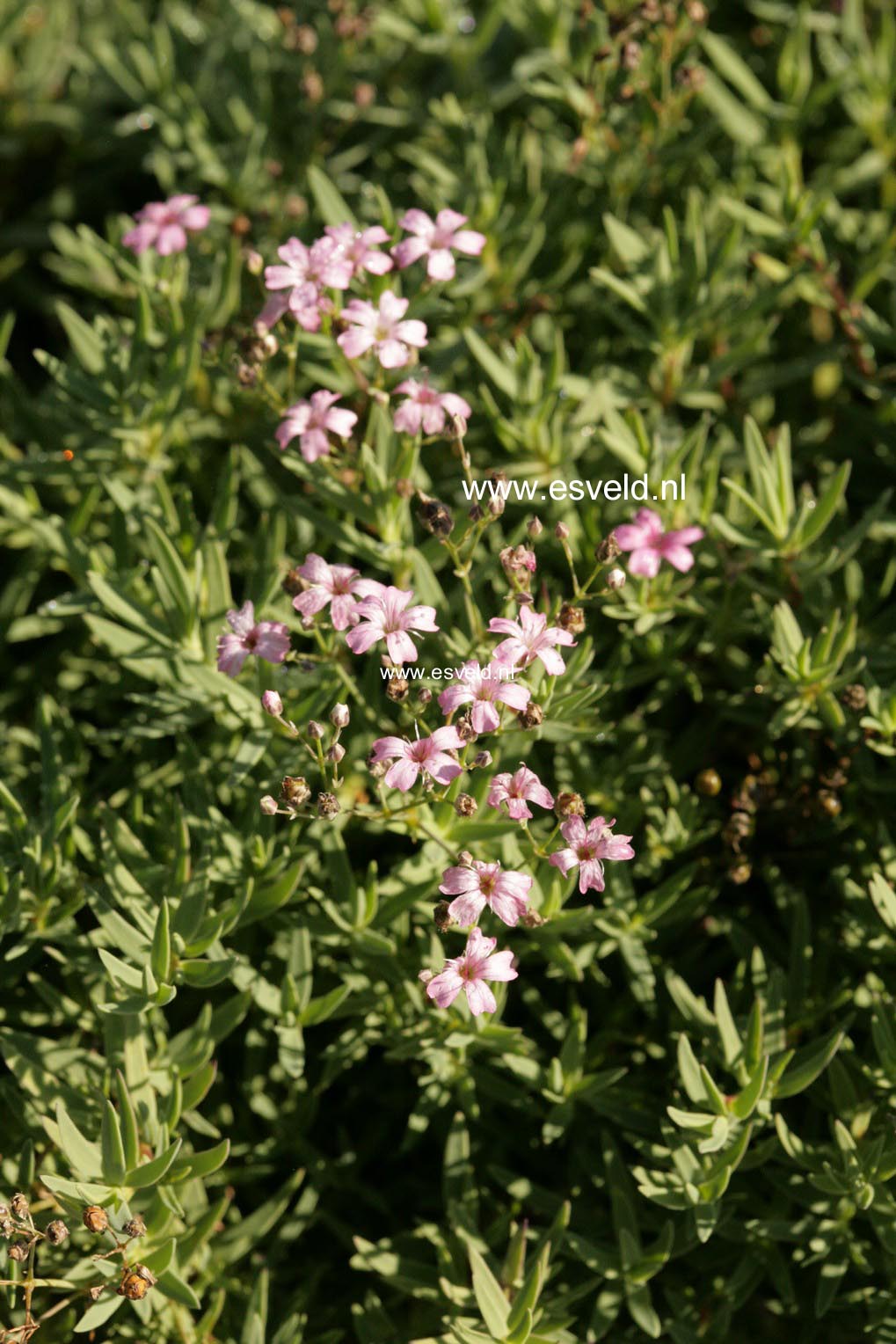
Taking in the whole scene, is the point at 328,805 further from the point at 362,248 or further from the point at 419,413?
the point at 362,248

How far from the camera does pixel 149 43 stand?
409 cm

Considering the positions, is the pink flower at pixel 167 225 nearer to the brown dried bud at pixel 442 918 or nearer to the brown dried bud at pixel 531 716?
the brown dried bud at pixel 531 716

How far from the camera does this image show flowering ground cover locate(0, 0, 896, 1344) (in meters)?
2.46

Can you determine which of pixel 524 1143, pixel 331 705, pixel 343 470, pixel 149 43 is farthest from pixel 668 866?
pixel 149 43

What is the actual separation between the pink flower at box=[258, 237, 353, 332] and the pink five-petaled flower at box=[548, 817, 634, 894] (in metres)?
1.25

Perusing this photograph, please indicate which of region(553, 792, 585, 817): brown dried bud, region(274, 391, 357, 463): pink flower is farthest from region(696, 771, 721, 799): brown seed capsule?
region(274, 391, 357, 463): pink flower

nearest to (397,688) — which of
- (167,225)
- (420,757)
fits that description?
(420,757)

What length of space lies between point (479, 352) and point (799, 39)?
1732mm

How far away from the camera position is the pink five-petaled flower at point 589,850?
221cm

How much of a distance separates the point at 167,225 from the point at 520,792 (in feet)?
6.47

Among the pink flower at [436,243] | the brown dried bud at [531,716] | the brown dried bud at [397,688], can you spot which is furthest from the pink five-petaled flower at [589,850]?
the pink flower at [436,243]

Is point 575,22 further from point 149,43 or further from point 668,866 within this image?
point 668,866

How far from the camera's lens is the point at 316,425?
270 cm

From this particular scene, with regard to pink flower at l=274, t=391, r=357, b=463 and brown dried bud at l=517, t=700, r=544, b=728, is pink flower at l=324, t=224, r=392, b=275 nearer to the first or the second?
pink flower at l=274, t=391, r=357, b=463
